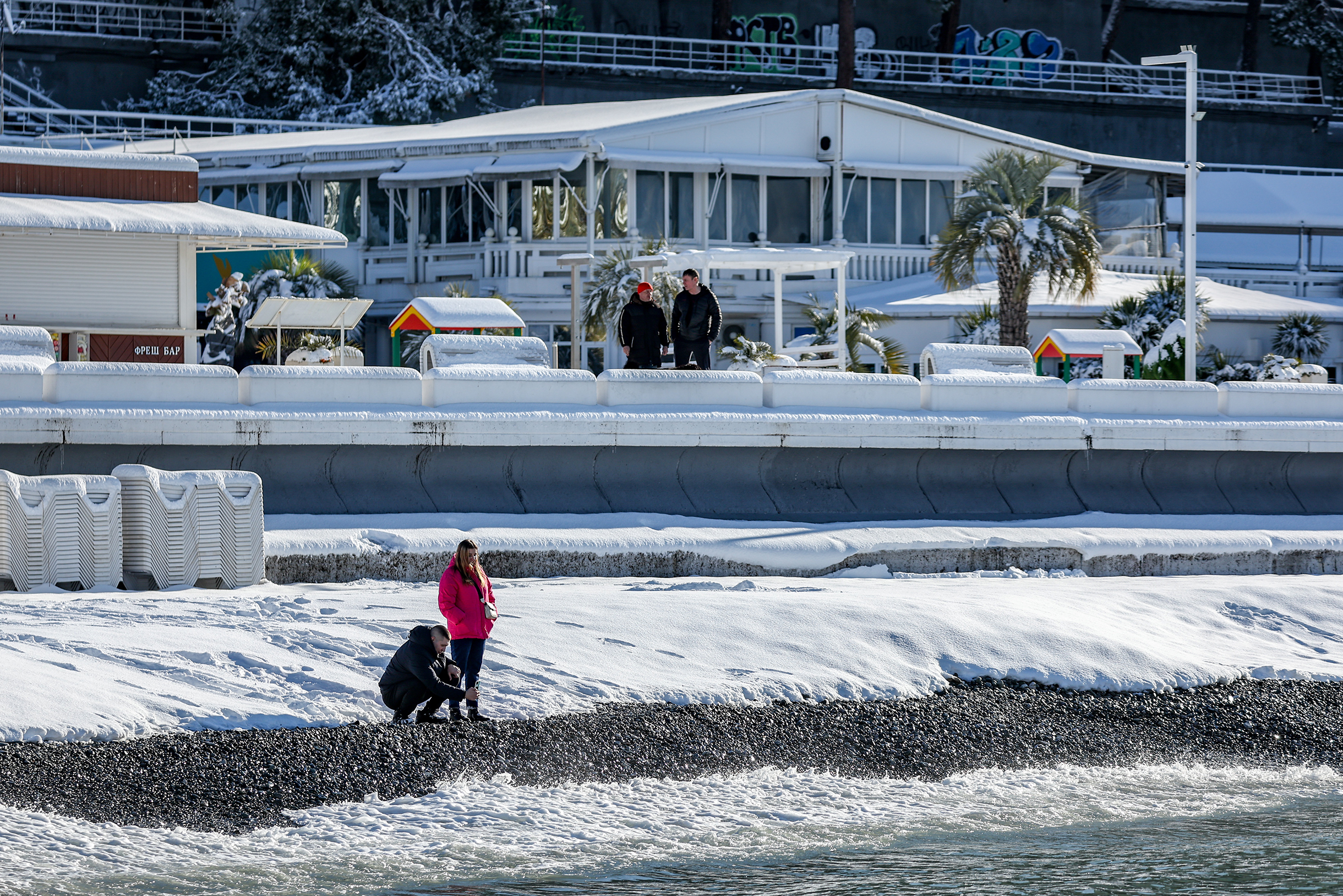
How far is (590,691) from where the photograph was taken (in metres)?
11.9

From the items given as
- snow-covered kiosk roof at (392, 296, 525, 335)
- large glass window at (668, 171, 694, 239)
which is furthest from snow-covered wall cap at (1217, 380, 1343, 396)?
large glass window at (668, 171, 694, 239)

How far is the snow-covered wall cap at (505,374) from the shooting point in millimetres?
16328

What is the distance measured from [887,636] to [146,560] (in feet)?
18.7

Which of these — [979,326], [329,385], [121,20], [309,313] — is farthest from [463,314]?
[121,20]

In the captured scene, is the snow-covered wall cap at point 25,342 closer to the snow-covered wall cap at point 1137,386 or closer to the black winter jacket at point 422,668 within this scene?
the black winter jacket at point 422,668

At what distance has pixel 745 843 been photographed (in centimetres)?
1027

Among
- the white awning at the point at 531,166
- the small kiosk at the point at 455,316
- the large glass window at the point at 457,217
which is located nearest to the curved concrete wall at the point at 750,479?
the small kiosk at the point at 455,316

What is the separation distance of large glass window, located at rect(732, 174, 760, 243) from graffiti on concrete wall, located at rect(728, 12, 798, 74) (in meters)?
22.8

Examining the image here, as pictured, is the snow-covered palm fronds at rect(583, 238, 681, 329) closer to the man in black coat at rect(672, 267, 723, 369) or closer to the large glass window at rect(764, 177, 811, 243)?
the man in black coat at rect(672, 267, 723, 369)

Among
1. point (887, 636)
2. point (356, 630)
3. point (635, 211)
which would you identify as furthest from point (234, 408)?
point (635, 211)

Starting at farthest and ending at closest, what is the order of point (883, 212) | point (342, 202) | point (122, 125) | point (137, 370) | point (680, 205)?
point (122, 125)
point (883, 212)
point (342, 202)
point (680, 205)
point (137, 370)

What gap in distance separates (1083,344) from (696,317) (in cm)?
1123

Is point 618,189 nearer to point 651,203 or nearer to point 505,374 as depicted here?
point 651,203

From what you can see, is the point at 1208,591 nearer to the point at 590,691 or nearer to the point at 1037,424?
the point at 1037,424
